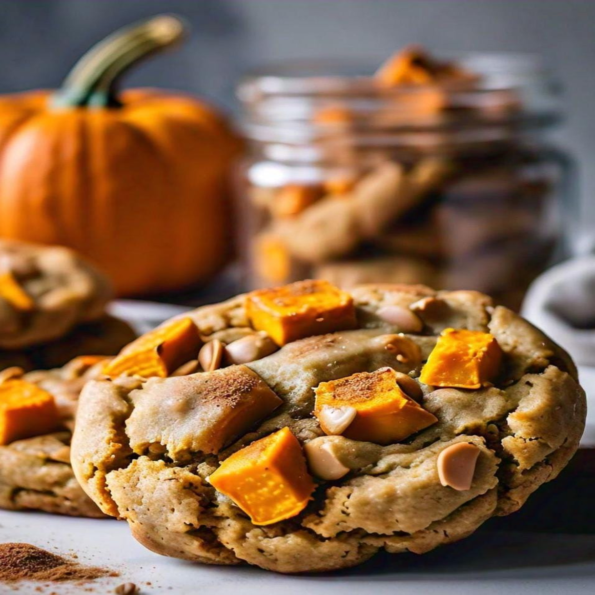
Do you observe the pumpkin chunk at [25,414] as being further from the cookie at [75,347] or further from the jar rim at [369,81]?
the jar rim at [369,81]

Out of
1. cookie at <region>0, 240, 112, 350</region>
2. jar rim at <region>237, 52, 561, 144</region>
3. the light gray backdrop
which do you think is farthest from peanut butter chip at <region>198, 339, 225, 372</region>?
the light gray backdrop

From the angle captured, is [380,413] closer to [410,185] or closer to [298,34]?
[410,185]

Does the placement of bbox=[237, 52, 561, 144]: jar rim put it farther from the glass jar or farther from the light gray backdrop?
the light gray backdrop

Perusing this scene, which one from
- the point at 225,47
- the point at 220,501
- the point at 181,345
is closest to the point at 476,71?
the point at 225,47

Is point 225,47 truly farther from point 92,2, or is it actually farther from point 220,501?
point 220,501

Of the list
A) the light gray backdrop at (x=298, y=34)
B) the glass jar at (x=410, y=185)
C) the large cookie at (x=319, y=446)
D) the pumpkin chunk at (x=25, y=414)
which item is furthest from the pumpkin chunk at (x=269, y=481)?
the light gray backdrop at (x=298, y=34)

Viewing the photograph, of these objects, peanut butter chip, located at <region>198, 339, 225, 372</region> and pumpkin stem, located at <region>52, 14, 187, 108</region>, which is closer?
peanut butter chip, located at <region>198, 339, 225, 372</region>
